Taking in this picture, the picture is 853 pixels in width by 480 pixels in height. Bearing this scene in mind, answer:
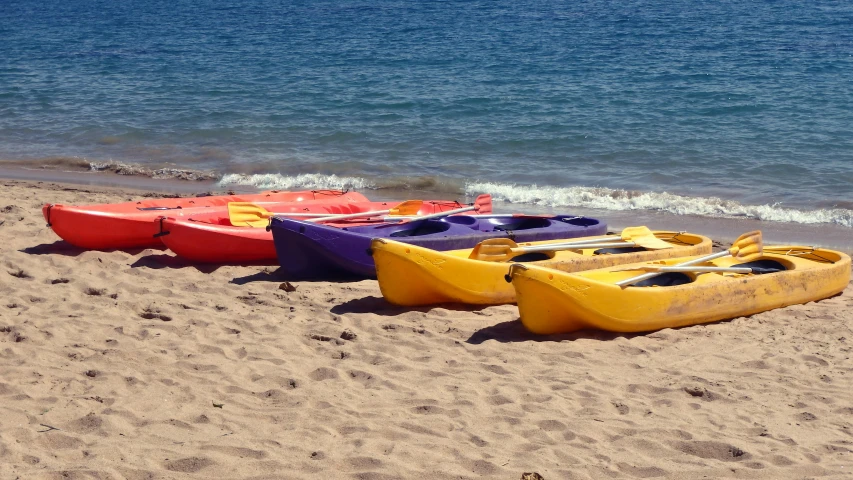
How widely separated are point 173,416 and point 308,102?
12.1 m

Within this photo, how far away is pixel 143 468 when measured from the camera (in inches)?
140

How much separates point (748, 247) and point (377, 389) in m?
3.40

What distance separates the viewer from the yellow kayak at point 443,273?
5.92 metres

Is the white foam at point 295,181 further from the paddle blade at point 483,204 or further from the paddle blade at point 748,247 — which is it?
the paddle blade at point 748,247

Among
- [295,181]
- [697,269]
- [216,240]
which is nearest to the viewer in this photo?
[697,269]

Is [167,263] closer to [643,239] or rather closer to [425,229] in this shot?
[425,229]

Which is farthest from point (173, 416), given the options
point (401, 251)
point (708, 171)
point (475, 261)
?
point (708, 171)

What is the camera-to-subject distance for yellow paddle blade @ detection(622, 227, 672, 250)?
685 cm

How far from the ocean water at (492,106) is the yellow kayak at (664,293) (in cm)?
331

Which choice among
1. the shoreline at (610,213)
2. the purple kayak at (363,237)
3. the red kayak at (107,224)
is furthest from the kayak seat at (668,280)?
the red kayak at (107,224)

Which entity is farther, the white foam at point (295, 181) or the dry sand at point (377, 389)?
the white foam at point (295, 181)

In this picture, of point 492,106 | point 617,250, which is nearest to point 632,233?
point 617,250

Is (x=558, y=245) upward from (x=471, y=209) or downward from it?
downward

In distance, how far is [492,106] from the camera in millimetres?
15016
